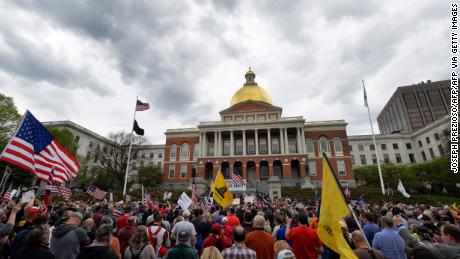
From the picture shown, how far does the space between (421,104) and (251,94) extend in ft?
274

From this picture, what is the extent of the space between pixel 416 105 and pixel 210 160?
96385 mm

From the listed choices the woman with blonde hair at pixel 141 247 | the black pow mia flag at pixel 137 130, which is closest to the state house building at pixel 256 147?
the black pow mia flag at pixel 137 130

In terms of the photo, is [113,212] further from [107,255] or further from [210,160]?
[210,160]

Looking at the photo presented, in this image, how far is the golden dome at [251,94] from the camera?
58016 mm

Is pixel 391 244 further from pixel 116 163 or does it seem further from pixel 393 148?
pixel 393 148

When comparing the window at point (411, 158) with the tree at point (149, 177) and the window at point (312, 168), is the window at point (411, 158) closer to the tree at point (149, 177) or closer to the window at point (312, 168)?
the window at point (312, 168)

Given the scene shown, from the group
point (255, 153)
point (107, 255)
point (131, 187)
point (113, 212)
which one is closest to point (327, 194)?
point (107, 255)

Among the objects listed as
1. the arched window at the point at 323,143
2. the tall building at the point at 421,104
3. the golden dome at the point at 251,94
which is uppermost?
the tall building at the point at 421,104

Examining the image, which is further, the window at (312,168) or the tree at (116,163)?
the window at (312,168)

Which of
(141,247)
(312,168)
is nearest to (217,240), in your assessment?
(141,247)

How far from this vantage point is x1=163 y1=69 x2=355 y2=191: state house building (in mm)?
46781

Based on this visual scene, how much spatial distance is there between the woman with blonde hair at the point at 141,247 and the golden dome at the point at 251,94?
54.0m

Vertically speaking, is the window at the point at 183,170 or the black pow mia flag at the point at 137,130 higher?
the black pow mia flag at the point at 137,130

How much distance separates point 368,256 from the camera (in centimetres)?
368
